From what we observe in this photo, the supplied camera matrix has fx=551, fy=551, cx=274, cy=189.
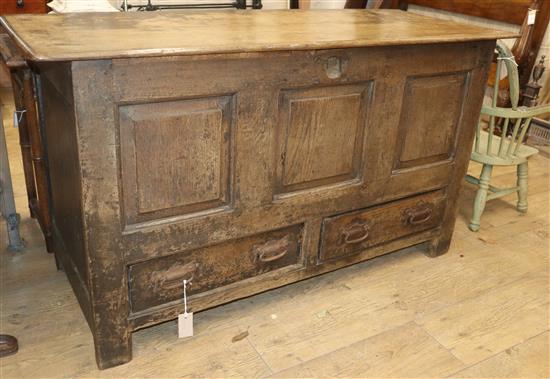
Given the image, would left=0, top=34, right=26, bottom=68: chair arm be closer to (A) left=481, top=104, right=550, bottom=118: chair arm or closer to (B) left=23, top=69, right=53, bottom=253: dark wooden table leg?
(B) left=23, top=69, right=53, bottom=253: dark wooden table leg

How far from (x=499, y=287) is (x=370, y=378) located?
0.77 metres

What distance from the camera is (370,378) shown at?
1.64 metres

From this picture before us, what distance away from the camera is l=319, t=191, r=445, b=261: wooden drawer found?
1.92 meters

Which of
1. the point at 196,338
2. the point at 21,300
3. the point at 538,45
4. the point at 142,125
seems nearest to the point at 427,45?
the point at 142,125

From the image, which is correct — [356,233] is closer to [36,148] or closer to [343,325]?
[343,325]

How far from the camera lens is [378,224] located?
2.02m

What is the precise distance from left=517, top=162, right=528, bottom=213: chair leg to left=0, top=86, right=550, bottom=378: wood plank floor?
402 millimetres

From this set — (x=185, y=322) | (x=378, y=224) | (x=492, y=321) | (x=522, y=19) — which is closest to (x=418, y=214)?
(x=378, y=224)

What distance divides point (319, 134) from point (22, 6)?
309 centimetres

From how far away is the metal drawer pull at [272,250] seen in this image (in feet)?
5.82

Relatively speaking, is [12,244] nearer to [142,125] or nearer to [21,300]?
[21,300]

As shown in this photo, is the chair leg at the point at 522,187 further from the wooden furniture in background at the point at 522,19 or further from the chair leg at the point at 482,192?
the wooden furniture in background at the point at 522,19

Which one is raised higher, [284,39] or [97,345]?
[284,39]

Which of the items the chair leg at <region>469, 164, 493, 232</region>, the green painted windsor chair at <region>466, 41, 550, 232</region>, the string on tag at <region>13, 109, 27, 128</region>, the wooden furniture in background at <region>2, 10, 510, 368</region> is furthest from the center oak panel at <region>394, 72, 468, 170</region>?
the string on tag at <region>13, 109, 27, 128</region>
